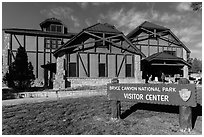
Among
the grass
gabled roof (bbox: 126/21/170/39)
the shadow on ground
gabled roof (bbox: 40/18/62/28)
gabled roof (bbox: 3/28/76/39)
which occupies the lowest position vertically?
the grass

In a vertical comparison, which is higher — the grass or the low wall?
the low wall

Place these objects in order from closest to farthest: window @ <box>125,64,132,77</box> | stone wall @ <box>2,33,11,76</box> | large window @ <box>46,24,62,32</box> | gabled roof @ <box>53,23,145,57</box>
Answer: gabled roof @ <box>53,23,145,57</box> → window @ <box>125,64,132,77</box> → stone wall @ <box>2,33,11,76</box> → large window @ <box>46,24,62,32</box>

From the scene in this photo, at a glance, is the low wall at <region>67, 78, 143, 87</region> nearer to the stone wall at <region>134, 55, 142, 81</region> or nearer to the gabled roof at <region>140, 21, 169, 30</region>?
the stone wall at <region>134, 55, 142, 81</region>

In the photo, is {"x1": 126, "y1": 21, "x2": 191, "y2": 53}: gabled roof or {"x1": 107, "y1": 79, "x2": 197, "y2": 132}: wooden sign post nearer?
{"x1": 107, "y1": 79, "x2": 197, "y2": 132}: wooden sign post

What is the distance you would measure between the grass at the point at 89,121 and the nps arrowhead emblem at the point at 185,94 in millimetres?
1120

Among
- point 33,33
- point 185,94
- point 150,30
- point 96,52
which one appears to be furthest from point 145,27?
point 185,94

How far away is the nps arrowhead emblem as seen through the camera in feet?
17.1

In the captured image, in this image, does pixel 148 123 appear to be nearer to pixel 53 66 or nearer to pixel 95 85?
pixel 95 85

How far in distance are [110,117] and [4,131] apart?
3.93m

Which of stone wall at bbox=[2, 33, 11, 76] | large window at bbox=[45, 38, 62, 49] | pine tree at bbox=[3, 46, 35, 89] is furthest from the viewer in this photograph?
large window at bbox=[45, 38, 62, 49]

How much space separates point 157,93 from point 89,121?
283 centimetres

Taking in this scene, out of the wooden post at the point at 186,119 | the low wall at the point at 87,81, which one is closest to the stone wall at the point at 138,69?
the low wall at the point at 87,81

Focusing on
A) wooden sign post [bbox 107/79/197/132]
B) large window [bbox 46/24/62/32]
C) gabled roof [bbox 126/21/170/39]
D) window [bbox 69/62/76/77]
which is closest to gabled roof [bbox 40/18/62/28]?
large window [bbox 46/24/62/32]

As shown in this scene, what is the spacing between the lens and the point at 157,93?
5836 millimetres
